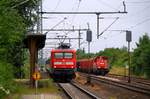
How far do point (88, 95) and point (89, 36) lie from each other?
1588 cm

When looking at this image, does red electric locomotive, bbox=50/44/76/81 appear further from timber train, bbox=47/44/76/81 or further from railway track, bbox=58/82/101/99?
railway track, bbox=58/82/101/99

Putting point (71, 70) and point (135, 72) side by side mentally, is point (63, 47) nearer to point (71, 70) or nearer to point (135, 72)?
point (71, 70)


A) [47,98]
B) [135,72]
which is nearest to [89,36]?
[47,98]

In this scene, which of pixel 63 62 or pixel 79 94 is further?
pixel 63 62

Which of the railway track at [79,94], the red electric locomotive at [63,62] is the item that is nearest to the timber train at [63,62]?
the red electric locomotive at [63,62]

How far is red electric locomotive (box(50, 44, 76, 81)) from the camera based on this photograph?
46.1 meters

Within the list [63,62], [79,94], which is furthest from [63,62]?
[79,94]

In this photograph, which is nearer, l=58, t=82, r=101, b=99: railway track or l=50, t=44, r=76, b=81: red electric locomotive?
l=58, t=82, r=101, b=99: railway track

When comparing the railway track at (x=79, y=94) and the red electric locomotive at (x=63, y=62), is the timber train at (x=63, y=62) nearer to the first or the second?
the red electric locomotive at (x=63, y=62)

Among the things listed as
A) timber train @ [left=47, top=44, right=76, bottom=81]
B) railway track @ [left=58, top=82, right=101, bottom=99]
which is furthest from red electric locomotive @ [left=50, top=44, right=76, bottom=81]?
railway track @ [left=58, top=82, right=101, bottom=99]

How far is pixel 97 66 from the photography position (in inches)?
2781

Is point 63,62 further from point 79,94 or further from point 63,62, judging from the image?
point 79,94

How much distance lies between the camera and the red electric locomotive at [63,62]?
151ft

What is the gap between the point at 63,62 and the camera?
46406 millimetres
